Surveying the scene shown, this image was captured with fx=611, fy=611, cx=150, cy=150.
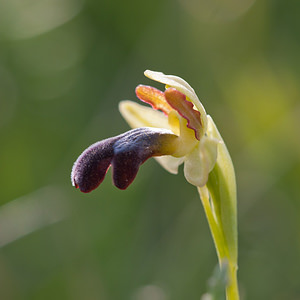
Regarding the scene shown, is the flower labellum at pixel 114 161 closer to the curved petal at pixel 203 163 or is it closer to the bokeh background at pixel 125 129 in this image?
the curved petal at pixel 203 163

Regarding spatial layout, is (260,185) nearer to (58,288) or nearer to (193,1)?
(58,288)

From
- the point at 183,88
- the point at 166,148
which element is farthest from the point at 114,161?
the point at 183,88

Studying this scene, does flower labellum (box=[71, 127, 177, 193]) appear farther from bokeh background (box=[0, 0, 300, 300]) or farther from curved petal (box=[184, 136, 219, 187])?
bokeh background (box=[0, 0, 300, 300])

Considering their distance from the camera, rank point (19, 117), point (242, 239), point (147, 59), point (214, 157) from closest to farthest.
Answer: point (214, 157), point (242, 239), point (19, 117), point (147, 59)

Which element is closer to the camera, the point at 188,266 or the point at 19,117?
the point at 188,266

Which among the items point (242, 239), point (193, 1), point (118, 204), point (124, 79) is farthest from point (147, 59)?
point (242, 239)

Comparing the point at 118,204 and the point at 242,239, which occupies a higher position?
the point at 118,204
